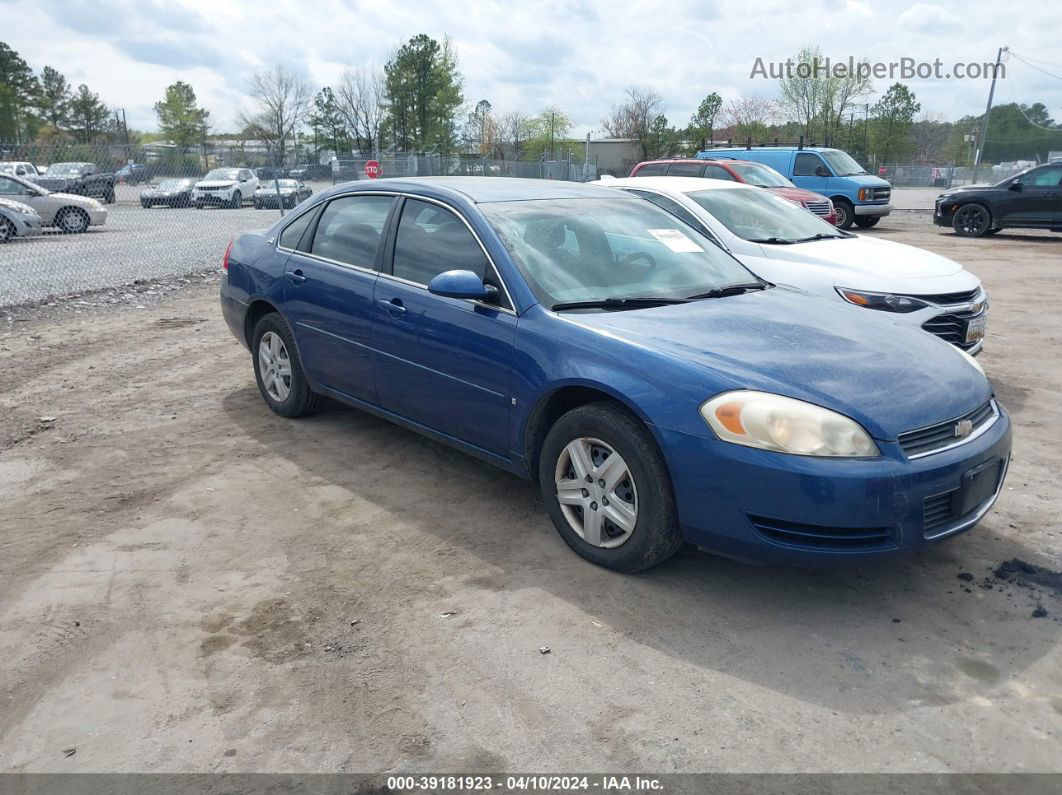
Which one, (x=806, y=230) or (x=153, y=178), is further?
(x=153, y=178)

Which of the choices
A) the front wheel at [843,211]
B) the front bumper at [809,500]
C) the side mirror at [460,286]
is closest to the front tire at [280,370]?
the side mirror at [460,286]

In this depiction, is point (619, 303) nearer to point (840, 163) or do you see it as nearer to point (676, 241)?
point (676, 241)

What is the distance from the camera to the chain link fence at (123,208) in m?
12.6

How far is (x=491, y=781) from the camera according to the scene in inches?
102

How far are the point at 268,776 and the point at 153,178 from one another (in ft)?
46.2

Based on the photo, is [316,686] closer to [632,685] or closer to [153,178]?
[632,685]

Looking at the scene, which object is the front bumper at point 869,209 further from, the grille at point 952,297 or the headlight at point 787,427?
the headlight at point 787,427

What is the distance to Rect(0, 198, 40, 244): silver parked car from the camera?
15852 millimetres

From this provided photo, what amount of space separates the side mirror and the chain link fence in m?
7.92

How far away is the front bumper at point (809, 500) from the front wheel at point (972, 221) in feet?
58.8

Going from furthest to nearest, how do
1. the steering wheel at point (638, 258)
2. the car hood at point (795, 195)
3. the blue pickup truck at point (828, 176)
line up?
1. the blue pickup truck at point (828, 176)
2. the car hood at point (795, 195)
3. the steering wheel at point (638, 258)

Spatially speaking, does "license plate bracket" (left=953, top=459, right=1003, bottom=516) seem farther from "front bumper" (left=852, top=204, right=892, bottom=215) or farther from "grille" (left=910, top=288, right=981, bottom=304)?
"front bumper" (left=852, top=204, right=892, bottom=215)

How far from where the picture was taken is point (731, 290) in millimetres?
4559

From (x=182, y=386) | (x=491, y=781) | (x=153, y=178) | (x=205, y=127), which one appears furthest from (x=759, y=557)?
(x=205, y=127)
